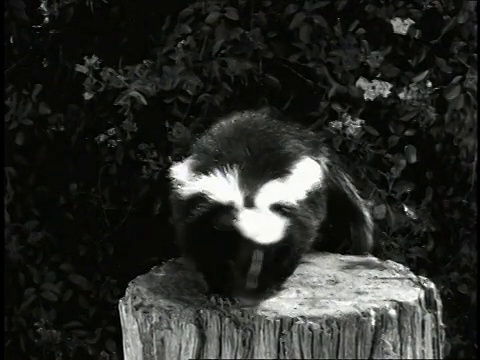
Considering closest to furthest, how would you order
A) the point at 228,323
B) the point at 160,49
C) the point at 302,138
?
the point at 228,323 → the point at 302,138 → the point at 160,49

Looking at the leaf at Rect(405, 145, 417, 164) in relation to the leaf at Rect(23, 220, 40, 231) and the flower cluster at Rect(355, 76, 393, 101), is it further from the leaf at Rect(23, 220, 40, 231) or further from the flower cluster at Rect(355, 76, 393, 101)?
the leaf at Rect(23, 220, 40, 231)

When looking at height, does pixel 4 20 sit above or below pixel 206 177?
above

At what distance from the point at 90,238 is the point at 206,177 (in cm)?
115

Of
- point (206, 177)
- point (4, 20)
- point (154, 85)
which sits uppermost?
point (4, 20)

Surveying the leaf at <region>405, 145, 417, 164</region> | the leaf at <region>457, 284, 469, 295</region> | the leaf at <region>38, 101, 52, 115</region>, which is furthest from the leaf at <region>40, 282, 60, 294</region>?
the leaf at <region>457, 284, 469, 295</region>

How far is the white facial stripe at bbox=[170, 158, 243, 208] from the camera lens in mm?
1962

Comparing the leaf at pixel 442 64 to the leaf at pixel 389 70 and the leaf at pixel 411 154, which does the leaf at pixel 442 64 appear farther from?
the leaf at pixel 411 154

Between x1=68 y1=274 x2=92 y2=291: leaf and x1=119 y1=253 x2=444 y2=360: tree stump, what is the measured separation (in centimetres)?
104

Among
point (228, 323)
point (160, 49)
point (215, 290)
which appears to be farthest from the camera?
point (160, 49)

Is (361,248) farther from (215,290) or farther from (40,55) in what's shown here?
(40,55)

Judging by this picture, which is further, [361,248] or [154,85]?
[154,85]

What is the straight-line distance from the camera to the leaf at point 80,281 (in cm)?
305

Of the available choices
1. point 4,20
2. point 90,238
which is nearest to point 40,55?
point 4,20

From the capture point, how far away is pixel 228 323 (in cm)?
183
